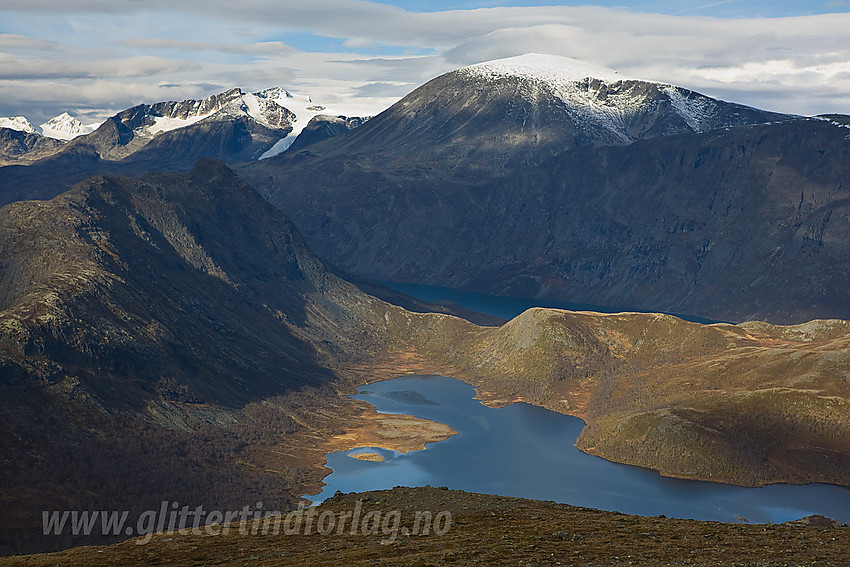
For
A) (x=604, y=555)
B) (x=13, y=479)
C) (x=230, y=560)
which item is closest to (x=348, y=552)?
(x=230, y=560)

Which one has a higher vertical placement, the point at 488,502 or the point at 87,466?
the point at 488,502

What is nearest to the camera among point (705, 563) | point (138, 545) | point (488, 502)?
point (705, 563)

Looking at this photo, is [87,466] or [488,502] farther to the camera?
[87,466]

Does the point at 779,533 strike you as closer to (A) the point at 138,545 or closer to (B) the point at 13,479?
(A) the point at 138,545

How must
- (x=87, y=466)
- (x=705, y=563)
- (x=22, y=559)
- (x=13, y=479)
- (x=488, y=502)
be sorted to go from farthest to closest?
(x=87, y=466), (x=13, y=479), (x=488, y=502), (x=22, y=559), (x=705, y=563)

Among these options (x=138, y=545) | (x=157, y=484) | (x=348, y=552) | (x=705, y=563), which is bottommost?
(x=157, y=484)

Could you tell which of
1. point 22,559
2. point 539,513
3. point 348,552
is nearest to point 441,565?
point 348,552
